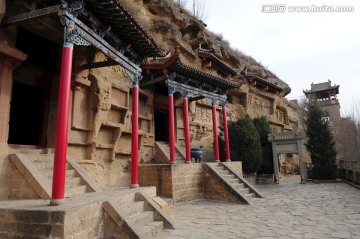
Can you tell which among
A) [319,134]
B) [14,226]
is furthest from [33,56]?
[319,134]

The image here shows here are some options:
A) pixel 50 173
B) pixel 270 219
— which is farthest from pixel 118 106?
pixel 270 219

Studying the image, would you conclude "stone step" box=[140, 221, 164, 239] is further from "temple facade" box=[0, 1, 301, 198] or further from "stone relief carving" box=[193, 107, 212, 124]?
"stone relief carving" box=[193, 107, 212, 124]

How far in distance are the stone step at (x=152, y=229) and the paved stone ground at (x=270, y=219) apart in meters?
0.23

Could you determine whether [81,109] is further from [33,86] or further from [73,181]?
A: [73,181]

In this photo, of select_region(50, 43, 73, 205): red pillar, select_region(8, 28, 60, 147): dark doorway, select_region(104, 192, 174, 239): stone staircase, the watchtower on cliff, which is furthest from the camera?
the watchtower on cliff

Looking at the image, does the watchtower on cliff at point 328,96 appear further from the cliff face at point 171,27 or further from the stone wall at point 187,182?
the stone wall at point 187,182

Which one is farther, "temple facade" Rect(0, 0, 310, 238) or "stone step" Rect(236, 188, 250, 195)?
"stone step" Rect(236, 188, 250, 195)

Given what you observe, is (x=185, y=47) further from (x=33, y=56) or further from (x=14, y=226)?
(x=14, y=226)

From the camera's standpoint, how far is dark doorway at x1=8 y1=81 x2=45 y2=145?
7.72 metres

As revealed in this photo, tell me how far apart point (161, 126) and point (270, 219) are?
8.25 m

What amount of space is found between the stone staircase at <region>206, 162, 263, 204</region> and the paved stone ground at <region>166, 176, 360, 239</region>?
0.44 m

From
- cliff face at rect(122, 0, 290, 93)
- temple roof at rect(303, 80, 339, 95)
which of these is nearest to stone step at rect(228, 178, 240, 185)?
cliff face at rect(122, 0, 290, 93)

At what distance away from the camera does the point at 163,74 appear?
10.1 meters

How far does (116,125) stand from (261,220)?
20.0ft
